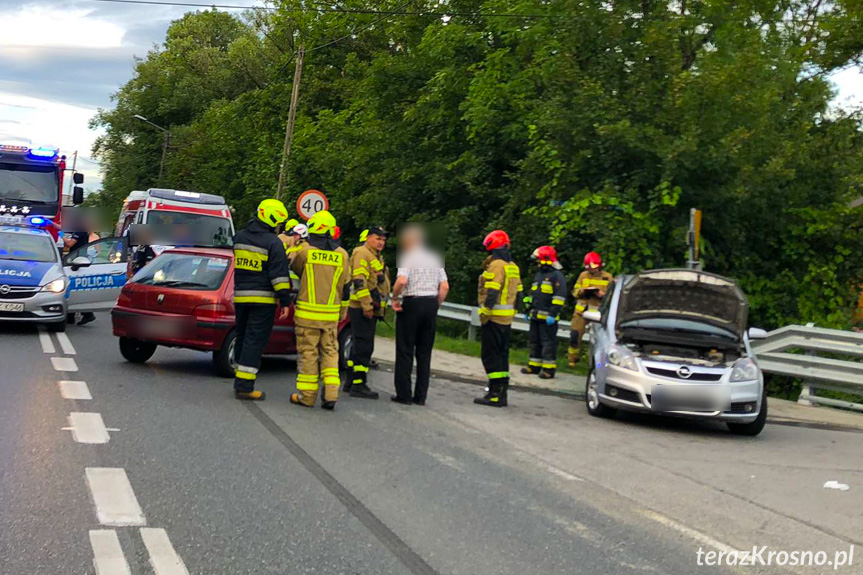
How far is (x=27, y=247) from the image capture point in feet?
52.4

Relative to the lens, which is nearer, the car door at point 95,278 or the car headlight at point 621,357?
the car headlight at point 621,357

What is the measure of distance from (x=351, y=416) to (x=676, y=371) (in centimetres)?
336

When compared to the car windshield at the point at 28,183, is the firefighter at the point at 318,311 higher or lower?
lower

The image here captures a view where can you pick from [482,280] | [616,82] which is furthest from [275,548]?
[616,82]

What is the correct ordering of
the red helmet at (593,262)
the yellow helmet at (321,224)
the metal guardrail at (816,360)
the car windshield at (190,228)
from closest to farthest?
the yellow helmet at (321,224) → the metal guardrail at (816,360) → the red helmet at (593,262) → the car windshield at (190,228)

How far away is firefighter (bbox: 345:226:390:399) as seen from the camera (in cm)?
1092

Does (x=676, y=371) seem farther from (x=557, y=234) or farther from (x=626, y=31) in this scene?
(x=626, y=31)

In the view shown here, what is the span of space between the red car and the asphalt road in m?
0.52

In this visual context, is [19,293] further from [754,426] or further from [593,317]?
[754,426]

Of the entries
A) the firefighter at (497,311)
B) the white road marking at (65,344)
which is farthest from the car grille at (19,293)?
the firefighter at (497,311)

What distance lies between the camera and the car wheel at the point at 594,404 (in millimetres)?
11258

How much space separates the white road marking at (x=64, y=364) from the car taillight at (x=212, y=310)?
4.93 ft

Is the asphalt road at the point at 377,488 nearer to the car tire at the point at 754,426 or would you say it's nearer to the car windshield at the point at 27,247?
the car tire at the point at 754,426

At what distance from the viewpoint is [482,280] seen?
37.7 ft
